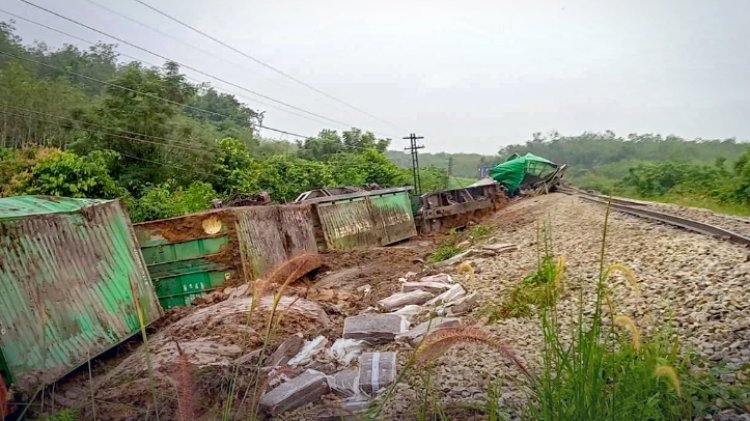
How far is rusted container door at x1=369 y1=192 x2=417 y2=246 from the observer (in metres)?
16.8

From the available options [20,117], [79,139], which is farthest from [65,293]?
[20,117]

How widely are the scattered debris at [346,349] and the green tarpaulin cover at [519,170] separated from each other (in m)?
22.6

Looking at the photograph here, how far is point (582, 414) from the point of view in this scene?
2152mm

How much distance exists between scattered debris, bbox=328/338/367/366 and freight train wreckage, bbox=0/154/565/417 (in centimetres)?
192

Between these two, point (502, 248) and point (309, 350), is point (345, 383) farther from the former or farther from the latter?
point (502, 248)

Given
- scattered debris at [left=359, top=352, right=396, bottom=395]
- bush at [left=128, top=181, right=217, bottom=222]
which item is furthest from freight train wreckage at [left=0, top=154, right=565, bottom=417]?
bush at [left=128, top=181, right=217, bottom=222]

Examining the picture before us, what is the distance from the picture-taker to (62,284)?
6.09 meters

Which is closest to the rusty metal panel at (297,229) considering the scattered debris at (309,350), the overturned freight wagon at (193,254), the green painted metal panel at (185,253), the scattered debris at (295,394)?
the overturned freight wagon at (193,254)

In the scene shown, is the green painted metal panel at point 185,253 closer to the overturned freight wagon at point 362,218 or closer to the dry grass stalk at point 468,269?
the overturned freight wagon at point 362,218

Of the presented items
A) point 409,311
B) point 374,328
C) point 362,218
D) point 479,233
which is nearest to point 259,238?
point 409,311

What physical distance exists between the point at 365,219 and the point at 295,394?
11.8 m

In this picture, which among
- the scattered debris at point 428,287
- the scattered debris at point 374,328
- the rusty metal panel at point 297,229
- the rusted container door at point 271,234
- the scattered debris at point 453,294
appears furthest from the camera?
the rusty metal panel at point 297,229

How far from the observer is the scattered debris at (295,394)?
4.04 metres

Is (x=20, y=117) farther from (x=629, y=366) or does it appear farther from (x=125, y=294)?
(x=629, y=366)
